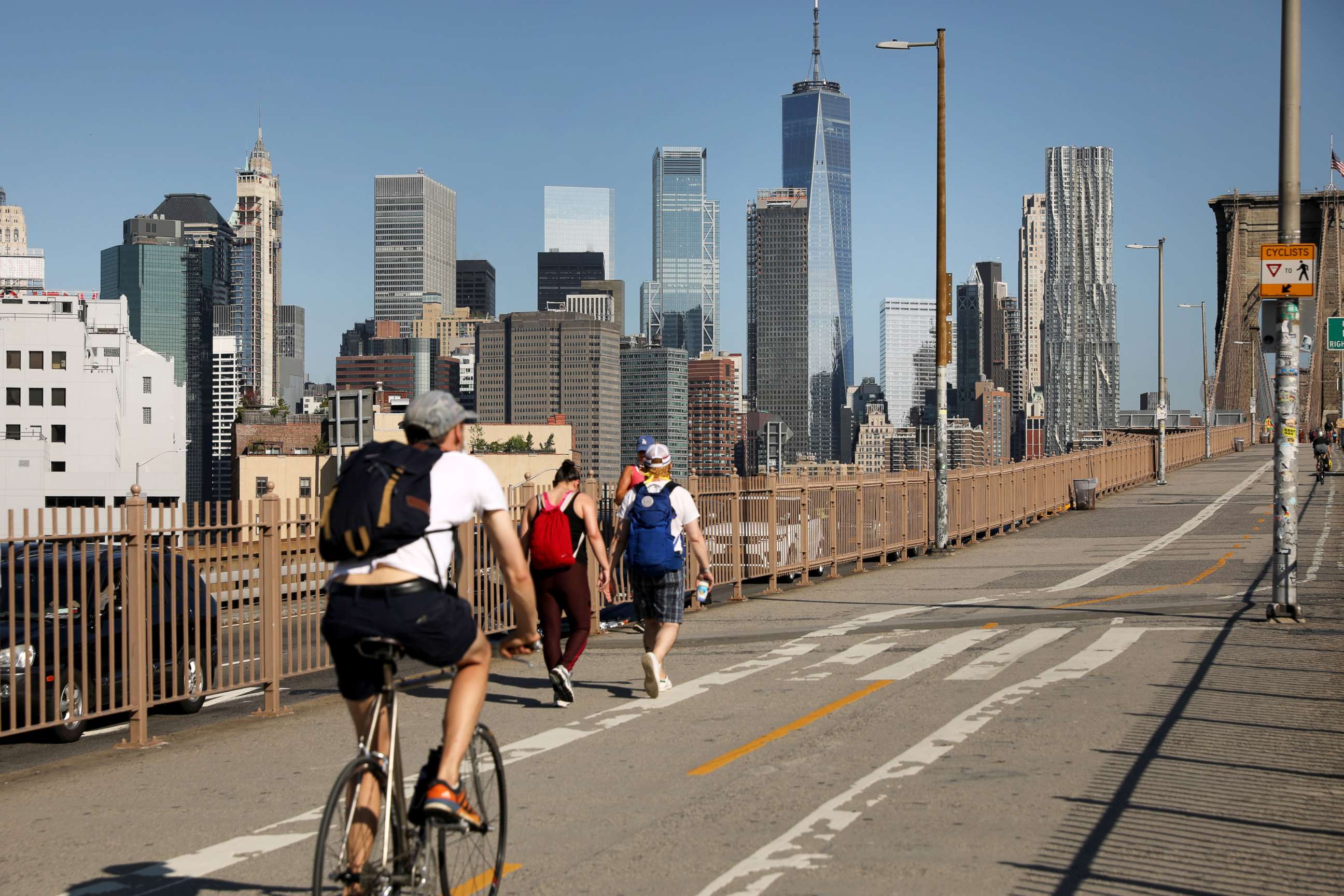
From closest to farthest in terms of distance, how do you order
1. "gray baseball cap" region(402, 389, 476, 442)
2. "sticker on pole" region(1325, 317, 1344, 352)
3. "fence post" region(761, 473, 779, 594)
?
"gray baseball cap" region(402, 389, 476, 442) < "fence post" region(761, 473, 779, 594) < "sticker on pole" region(1325, 317, 1344, 352)

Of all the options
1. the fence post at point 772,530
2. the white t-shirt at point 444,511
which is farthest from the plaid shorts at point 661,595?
the fence post at point 772,530

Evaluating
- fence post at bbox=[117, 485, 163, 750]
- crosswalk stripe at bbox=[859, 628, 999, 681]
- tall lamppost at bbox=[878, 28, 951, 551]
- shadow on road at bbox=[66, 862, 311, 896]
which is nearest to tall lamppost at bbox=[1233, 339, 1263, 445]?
tall lamppost at bbox=[878, 28, 951, 551]

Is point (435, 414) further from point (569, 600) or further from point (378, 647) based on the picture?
point (569, 600)

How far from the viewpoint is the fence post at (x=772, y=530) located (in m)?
20.4

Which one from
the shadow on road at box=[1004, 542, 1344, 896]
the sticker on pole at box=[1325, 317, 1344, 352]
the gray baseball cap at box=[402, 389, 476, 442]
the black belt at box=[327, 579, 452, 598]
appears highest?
the sticker on pole at box=[1325, 317, 1344, 352]

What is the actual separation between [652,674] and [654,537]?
Result: 3.46ft

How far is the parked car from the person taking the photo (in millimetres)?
9430

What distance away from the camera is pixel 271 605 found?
1142cm

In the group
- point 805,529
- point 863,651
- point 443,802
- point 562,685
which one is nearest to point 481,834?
point 443,802

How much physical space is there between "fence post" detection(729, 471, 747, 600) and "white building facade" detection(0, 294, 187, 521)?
89.0 metres

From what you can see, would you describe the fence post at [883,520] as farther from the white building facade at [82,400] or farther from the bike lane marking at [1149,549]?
the white building facade at [82,400]

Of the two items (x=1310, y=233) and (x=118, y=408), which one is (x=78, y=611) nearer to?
(x=118, y=408)

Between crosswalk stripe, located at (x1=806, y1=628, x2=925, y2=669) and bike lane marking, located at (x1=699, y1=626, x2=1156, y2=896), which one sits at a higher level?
bike lane marking, located at (x1=699, y1=626, x2=1156, y2=896)

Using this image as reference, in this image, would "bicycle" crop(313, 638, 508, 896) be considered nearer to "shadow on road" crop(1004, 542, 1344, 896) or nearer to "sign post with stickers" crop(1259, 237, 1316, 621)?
"shadow on road" crop(1004, 542, 1344, 896)
